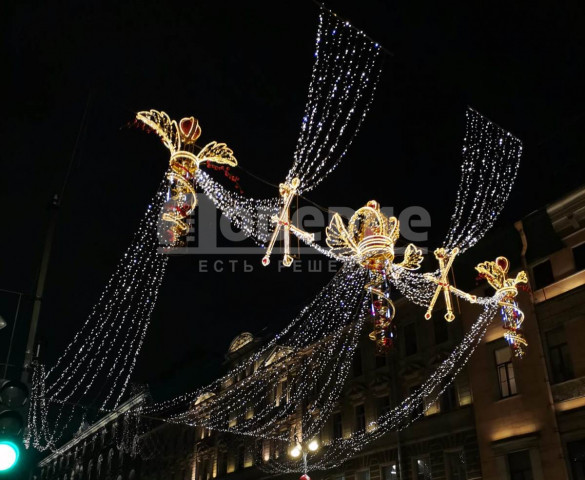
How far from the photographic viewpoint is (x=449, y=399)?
2358 cm

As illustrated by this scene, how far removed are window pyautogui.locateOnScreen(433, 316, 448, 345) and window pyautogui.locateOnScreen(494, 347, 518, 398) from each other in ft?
9.14

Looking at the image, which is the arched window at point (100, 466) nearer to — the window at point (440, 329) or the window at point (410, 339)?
the window at point (410, 339)

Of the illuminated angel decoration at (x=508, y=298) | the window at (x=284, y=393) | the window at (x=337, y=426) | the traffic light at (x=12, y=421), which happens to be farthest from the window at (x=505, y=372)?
the traffic light at (x=12, y=421)

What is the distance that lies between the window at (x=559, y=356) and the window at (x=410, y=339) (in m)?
6.71

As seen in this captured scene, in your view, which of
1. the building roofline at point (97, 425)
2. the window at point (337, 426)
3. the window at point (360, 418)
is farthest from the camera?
the building roofline at point (97, 425)

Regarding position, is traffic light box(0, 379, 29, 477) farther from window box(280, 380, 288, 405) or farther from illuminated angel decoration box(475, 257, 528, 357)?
window box(280, 380, 288, 405)

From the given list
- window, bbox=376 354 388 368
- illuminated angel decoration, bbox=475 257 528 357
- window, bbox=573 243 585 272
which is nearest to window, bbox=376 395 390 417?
window, bbox=376 354 388 368

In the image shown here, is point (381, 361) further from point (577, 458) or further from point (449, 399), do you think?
point (577, 458)

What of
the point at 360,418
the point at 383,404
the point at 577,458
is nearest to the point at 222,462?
the point at 360,418

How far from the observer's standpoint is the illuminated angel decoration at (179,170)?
32.6ft

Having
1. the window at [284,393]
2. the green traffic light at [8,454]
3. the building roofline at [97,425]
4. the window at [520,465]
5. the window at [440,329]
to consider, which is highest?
the building roofline at [97,425]

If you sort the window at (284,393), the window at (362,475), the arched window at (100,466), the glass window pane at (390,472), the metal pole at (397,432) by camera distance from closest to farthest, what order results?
the metal pole at (397,432) → the glass window pane at (390,472) → the window at (362,475) → the window at (284,393) → the arched window at (100,466)

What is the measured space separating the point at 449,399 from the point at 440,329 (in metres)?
2.91

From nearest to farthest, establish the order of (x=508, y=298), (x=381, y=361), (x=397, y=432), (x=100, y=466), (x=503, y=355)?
(x=508, y=298)
(x=503, y=355)
(x=397, y=432)
(x=381, y=361)
(x=100, y=466)
